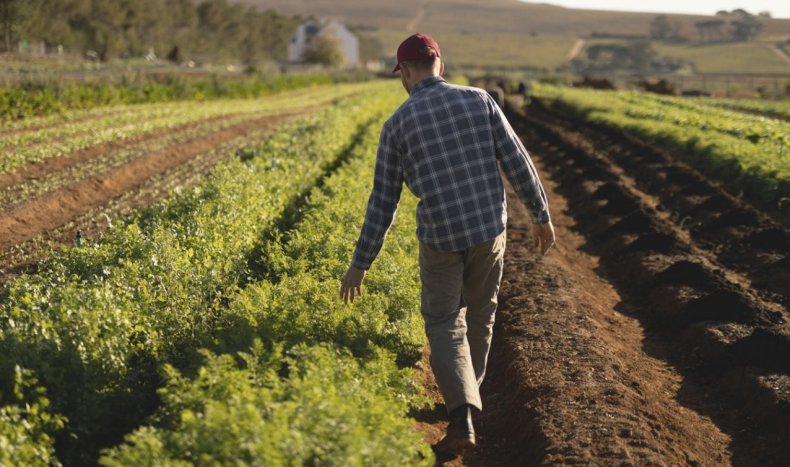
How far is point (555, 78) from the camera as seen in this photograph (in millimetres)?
81750

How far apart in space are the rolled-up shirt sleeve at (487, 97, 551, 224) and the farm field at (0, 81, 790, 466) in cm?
129

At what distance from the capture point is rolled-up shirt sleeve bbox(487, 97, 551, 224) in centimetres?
524

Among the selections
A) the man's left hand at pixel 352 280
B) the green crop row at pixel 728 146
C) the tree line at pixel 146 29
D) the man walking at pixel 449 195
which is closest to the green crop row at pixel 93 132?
the man's left hand at pixel 352 280

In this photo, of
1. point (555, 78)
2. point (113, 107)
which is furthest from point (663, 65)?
point (113, 107)

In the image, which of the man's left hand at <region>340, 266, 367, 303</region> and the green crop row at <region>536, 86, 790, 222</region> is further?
the green crop row at <region>536, 86, 790, 222</region>

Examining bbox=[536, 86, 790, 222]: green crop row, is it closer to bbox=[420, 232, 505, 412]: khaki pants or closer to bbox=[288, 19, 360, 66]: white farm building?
bbox=[420, 232, 505, 412]: khaki pants

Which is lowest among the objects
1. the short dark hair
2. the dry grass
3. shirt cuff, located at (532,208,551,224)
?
the dry grass

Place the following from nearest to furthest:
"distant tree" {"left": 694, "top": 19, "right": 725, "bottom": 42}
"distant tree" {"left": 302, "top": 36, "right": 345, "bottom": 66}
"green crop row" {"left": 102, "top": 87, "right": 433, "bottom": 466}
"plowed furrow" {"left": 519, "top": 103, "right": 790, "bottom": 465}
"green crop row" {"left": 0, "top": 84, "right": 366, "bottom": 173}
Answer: "green crop row" {"left": 102, "top": 87, "right": 433, "bottom": 466}, "plowed furrow" {"left": 519, "top": 103, "right": 790, "bottom": 465}, "green crop row" {"left": 0, "top": 84, "right": 366, "bottom": 173}, "distant tree" {"left": 302, "top": 36, "right": 345, "bottom": 66}, "distant tree" {"left": 694, "top": 19, "right": 725, "bottom": 42}

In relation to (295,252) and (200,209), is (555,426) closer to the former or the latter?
(295,252)

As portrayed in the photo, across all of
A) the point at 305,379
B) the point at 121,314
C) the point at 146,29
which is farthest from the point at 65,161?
the point at 146,29

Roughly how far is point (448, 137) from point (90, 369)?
7.60 feet

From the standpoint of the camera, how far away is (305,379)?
431 centimetres

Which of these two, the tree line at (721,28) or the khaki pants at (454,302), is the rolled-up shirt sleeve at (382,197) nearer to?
the khaki pants at (454,302)

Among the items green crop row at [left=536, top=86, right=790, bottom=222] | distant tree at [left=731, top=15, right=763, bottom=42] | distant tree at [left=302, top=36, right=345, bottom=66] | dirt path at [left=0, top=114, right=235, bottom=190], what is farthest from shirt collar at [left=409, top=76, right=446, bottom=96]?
distant tree at [left=731, top=15, right=763, bottom=42]
